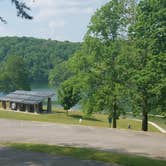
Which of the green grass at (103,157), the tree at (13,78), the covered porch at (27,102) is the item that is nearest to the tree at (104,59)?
the green grass at (103,157)

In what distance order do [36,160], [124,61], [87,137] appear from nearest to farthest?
1. [36,160]
2. [87,137]
3. [124,61]

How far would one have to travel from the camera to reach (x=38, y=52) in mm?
160000

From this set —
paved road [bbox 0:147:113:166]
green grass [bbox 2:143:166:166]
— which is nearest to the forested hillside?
green grass [bbox 2:143:166:166]

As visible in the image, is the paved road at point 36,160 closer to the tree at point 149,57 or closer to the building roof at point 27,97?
the tree at point 149,57

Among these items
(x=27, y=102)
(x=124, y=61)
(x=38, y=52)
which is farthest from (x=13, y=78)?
(x=38, y=52)

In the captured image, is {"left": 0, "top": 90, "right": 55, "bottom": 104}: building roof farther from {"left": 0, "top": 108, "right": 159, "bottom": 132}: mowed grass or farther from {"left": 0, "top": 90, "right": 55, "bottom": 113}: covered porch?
{"left": 0, "top": 108, "right": 159, "bottom": 132}: mowed grass

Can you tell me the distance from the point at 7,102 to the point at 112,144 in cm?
3802

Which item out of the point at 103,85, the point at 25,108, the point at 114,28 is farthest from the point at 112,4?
the point at 25,108

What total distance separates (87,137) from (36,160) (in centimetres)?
758

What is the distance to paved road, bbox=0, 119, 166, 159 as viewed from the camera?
1747 cm

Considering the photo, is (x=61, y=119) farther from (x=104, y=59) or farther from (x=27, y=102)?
(x=104, y=59)

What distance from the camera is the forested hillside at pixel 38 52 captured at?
145125 mm

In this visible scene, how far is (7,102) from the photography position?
5469cm

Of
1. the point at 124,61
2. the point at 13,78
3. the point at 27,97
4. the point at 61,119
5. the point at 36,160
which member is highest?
the point at 124,61
